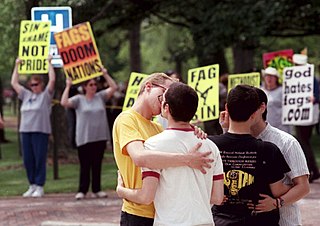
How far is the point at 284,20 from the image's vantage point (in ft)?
68.4

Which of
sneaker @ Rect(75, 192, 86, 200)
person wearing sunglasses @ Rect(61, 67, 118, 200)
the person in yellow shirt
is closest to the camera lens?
the person in yellow shirt

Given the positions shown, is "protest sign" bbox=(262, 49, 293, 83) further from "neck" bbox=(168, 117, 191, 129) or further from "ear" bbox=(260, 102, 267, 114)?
"neck" bbox=(168, 117, 191, 129)

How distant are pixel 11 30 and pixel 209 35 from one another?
199 inches

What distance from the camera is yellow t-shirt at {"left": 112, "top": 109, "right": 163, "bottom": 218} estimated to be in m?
4.61

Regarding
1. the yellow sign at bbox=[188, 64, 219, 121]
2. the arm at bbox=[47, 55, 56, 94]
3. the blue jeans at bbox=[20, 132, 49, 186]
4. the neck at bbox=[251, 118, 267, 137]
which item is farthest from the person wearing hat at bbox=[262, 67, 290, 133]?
the neck at bbox=[251, 118, 267, 137]

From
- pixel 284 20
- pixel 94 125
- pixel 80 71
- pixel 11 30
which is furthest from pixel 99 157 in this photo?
pixel 284 20

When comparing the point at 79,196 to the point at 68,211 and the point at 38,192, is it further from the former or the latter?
the point at 68,211

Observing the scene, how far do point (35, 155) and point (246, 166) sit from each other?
7886mm

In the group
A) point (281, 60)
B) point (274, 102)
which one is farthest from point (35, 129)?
point (281, 60)

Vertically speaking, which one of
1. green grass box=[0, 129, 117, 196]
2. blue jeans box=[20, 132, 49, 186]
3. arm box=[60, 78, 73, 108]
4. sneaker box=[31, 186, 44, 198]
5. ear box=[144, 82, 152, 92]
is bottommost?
green grass box=[0, 129, 117, 196]

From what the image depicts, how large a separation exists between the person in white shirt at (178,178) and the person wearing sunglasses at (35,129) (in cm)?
764

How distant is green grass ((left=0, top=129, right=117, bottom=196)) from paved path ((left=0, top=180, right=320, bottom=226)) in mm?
786

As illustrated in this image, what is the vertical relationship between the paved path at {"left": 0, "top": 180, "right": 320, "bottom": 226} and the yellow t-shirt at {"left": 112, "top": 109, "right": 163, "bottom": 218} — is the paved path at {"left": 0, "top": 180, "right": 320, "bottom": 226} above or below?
below

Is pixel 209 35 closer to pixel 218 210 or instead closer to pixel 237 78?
pixel 237 78
